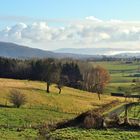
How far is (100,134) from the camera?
157 feet

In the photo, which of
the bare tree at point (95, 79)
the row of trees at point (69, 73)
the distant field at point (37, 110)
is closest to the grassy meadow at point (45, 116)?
the distant field at point (37, 110)

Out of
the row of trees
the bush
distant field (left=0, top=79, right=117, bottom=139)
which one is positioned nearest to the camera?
distant field (left=0, top=79, right=117, bottom=139)

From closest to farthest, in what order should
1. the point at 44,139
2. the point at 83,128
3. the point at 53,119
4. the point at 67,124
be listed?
the point at 44,139 → the point at 83,128 → the point at 67,124 → the point at 53,119

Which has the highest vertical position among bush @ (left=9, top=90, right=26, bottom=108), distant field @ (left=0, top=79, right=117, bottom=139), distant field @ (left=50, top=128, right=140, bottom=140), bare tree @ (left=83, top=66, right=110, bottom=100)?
bare tree @ (left=83, top=66, right=110, bottom=100)

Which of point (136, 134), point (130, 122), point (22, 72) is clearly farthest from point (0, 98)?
point (22, 72)

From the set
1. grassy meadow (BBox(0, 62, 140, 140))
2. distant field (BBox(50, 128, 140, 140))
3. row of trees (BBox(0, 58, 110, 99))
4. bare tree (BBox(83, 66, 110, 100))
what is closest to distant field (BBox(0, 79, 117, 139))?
grassy meadow (BBox(0, 62, 140, 140))

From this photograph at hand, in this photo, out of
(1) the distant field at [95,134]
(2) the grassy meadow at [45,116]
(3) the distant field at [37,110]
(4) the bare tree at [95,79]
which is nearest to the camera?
(1) the distant field at [95,134]

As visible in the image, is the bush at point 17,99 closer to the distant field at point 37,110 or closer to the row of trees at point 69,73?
the distant field at point 37,110

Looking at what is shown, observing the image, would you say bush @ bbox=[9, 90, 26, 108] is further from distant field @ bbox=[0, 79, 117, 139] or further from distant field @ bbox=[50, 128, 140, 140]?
distant field @ bbox=[50, 128, 140, 140]

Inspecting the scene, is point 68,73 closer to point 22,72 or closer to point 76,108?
point 22,72

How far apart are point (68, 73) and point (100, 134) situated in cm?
10343

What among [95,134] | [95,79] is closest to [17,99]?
[95,134]

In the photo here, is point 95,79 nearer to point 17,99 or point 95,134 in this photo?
point 17,99

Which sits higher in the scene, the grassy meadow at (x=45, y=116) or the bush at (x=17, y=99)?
the bush at (x=17, y=99)
